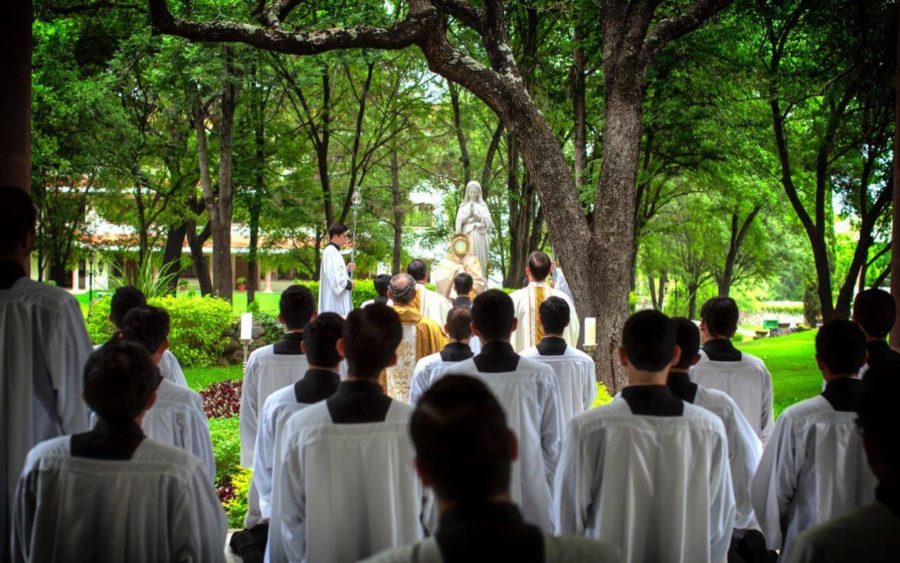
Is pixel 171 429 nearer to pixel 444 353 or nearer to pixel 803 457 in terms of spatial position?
pixel 444 353

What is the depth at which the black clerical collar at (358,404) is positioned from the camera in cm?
358

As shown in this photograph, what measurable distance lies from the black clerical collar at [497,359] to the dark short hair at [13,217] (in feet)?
7.89

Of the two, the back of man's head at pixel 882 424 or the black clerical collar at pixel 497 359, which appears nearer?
the back of man's head at pixel 882 424

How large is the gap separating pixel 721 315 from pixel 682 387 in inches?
48.0

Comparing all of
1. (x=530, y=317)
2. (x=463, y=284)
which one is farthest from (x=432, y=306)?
(x=530, y=317)

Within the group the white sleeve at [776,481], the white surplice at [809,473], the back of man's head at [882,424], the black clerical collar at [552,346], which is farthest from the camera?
the black clerical collar at [552,346]

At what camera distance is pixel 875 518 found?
2211mm

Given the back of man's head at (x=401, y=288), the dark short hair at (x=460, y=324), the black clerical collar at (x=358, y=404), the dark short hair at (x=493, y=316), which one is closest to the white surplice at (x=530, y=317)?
the back of man's head at (x=401, y=288)

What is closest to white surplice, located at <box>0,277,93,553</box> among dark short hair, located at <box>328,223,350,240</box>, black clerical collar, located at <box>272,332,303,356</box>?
black clerical collar, located at <box>272,332,303,356</box>

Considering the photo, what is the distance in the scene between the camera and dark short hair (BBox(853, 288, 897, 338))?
17.6 ft

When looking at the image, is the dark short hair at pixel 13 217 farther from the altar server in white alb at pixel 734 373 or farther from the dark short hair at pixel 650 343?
the altar server in white alb at pixel 734 373

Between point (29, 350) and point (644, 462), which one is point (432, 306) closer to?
point (29, 350)

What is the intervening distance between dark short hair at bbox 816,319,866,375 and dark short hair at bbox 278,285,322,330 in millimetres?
3120

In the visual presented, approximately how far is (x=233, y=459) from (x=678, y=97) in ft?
41.4
